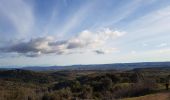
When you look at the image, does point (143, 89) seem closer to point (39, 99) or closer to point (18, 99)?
point (39, 99)

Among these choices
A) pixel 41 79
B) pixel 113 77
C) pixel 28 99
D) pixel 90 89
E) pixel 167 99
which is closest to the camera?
pixel 167 99

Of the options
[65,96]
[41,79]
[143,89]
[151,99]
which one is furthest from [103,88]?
[41,79]

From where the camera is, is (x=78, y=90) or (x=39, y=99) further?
(x=78, y=90)

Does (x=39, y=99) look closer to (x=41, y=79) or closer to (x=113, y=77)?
(x=113, y=77)

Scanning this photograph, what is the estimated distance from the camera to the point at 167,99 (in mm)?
41688

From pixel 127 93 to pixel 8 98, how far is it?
33.2 meters

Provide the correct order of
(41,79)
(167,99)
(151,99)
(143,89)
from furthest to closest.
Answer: (41,79) → (143,89) → (151,99) → (167,99)

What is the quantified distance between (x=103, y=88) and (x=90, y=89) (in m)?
6.08

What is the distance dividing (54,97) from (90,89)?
1956cm

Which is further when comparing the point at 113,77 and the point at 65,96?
the point at 113,77

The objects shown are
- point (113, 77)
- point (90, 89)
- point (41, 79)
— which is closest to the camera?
point (90, 89)

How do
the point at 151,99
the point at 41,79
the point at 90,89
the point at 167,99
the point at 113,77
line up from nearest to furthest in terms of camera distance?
the point at 167,99 → the point at 151,99 → the point at 90,89 → the point at 113,77 → the point at 41,79

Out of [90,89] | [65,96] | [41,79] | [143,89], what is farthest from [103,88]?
[41,79]

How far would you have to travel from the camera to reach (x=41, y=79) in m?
195
